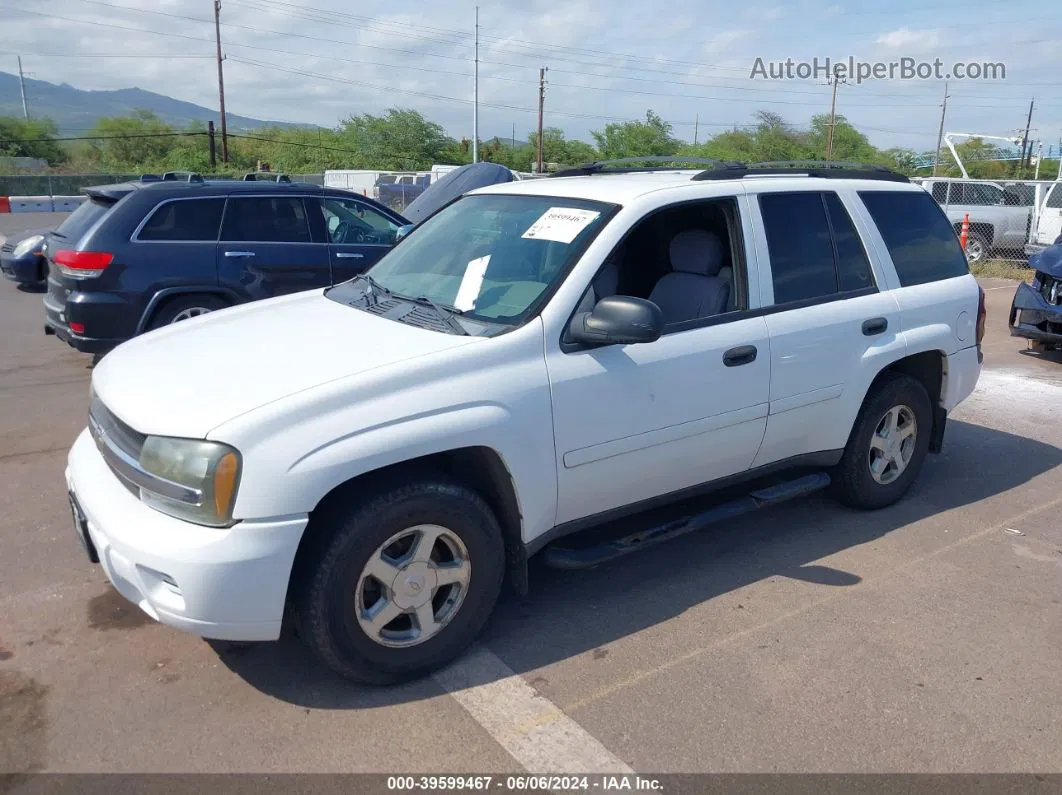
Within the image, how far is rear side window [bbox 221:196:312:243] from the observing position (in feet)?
26.1

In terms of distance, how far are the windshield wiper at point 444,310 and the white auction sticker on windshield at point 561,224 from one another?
1.68 ft

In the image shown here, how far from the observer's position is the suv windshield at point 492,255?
3699mm

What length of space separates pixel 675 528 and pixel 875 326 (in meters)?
1.59

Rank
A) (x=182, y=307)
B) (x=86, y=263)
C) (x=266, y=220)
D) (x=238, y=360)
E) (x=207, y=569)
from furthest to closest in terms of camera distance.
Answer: (x=266, y=220) < (x=182, y=307) < (x=86, y=263) < (x=238, y=360) < (x=207, y=569)

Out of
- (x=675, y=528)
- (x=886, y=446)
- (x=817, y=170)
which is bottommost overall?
(x=675, y=528)

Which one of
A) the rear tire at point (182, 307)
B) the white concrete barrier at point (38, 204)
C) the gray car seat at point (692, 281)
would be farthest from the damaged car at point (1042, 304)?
the white concrete barrier at point (38, 204)

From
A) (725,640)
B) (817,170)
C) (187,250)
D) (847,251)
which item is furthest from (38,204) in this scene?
(725,640)

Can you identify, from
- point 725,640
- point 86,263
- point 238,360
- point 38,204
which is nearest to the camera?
point 238,360

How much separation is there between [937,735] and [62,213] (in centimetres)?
3201

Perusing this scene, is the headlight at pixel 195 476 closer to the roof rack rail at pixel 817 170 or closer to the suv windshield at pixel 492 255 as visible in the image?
the suv windshield at pixel 492 255

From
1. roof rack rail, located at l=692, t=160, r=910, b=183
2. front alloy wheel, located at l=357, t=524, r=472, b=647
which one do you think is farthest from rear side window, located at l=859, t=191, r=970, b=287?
front alloy wheel, located at l=357, t=524, r=472, b=647

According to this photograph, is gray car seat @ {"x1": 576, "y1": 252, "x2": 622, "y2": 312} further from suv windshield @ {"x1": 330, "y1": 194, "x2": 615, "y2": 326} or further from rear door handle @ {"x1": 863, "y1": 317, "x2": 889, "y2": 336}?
rear door handle @ {"x1": 863, "y1": 317, "x2": 889, "y2": 336}

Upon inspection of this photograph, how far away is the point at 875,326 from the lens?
4.64 m

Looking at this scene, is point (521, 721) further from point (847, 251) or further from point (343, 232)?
point (343, 232)
